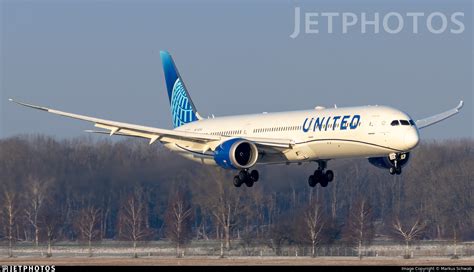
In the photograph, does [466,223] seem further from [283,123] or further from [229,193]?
[283,123]

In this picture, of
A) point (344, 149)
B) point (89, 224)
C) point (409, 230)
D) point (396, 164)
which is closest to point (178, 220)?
point (89, 224)

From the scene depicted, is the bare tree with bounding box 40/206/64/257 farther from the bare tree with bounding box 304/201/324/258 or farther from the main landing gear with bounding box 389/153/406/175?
the main landing gear with bounding box 389/153/406/175

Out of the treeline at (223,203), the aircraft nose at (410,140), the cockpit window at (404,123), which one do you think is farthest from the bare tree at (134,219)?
the aircraft nose at (410,140)

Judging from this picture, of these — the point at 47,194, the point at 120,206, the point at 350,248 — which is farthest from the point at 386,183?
the point at 47,194

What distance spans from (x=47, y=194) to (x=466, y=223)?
3486cm

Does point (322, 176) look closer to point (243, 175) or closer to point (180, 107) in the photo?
point (243, 175)

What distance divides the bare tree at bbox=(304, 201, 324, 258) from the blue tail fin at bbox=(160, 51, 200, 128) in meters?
A: 12.9

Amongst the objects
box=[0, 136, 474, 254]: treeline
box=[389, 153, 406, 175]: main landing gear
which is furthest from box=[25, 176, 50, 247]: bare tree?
box=[389, 153, 406, 175]: main landing gear

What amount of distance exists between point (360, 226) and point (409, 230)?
4.80 metres

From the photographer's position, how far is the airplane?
2827 inches

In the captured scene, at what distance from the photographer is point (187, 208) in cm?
9788

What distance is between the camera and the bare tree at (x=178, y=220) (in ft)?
317

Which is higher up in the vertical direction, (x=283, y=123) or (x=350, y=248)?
(x=283, y=123)

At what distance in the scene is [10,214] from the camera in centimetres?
9456
